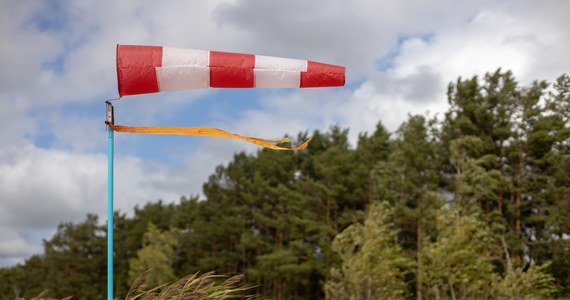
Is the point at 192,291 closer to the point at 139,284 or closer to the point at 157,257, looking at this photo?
the point at 139,284

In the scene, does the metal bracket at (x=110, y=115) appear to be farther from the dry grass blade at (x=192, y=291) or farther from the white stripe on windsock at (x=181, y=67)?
the dry grass blade at (x=192, y=291)

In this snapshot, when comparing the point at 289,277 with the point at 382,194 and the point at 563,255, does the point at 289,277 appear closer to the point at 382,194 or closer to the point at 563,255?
the point at 382,194

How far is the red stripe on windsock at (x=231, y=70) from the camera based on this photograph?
15.5 feet

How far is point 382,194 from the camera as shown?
106 feet

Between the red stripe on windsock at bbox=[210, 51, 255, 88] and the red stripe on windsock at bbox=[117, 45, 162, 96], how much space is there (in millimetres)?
409

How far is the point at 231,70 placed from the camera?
15.6 feet

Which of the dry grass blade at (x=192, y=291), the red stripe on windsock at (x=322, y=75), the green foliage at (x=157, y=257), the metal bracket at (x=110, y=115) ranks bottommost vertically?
the green foliage at (x=157, y=257)

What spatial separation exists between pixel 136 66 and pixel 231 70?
70 centimetres

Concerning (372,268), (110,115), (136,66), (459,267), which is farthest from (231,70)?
(372,268)

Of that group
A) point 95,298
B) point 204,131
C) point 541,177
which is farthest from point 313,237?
point 204,131

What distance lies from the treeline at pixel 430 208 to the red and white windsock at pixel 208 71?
54.2 feet

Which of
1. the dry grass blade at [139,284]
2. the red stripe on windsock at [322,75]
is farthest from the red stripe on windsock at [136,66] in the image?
the dry grass blade at [139,284]

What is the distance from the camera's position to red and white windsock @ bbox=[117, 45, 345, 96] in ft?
15.2

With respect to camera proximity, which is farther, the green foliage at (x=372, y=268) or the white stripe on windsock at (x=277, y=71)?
the green foliage at (x=372, y=268)
